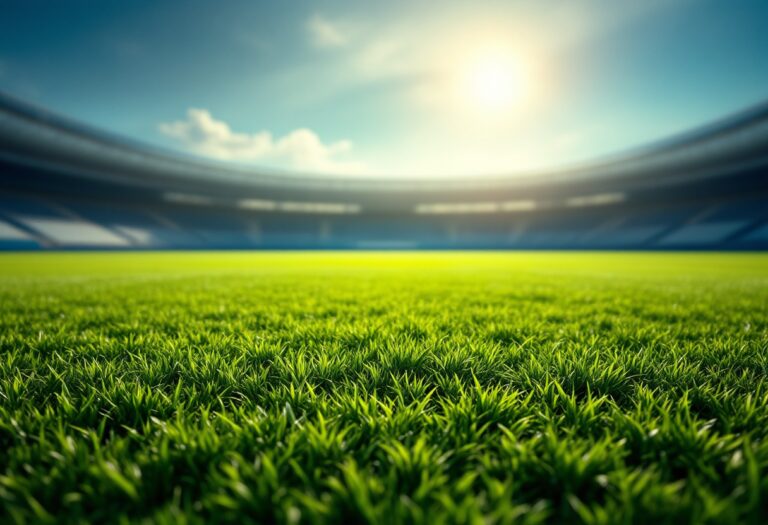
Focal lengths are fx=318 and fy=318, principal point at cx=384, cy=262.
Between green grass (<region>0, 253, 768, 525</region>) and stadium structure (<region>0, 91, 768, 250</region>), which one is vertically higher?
stadium structure (<region>0, 91, 768, 250</region>)

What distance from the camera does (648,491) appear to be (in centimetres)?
80

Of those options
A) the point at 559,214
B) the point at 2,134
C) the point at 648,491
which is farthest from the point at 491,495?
the point at 559,214

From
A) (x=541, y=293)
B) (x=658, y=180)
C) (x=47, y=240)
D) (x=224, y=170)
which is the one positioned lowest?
(x=541, y=293)

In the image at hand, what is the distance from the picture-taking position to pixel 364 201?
47281mm

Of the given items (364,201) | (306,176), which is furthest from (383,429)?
(364,201)

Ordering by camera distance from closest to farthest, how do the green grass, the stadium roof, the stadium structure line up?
the green grass < the stadium roof < the stadium structure

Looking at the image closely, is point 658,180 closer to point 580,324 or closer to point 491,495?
point 580,324

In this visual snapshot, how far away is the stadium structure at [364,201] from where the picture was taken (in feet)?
88.3

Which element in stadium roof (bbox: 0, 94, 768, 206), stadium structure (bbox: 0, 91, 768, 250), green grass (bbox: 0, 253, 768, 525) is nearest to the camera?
green grass (bbox: 0, 253, 768, 525)

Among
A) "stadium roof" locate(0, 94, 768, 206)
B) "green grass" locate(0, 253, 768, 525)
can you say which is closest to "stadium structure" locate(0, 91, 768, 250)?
"stadium roof" locate(0, 94, 768, 206)

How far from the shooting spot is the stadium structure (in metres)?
26.9

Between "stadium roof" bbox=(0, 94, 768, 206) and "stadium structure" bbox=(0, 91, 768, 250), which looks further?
"stadium structure" bbox=(0, 91, 768, 250)

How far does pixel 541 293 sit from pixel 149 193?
152 feet

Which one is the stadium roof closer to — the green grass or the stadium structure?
the stadium structure
